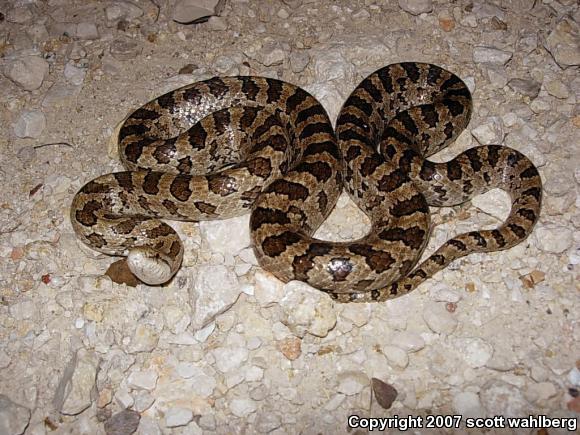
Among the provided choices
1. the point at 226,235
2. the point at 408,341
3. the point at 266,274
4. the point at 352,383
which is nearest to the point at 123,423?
the point at 266,274

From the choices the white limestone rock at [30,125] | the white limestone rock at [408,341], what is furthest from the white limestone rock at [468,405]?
the white limestone rock at [30,125]

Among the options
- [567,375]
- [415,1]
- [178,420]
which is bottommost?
[178,420]

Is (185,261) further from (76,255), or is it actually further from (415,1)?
(415,1)

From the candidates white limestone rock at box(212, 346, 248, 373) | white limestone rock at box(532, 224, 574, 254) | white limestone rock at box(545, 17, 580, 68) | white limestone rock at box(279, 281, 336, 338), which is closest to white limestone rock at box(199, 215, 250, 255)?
white limestone rock at box(279, 281, 336, 338)

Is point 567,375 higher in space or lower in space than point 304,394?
higher

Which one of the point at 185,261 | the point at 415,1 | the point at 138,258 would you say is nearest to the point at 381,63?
the point at 415,1

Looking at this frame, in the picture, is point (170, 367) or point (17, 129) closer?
point (170, 367)
